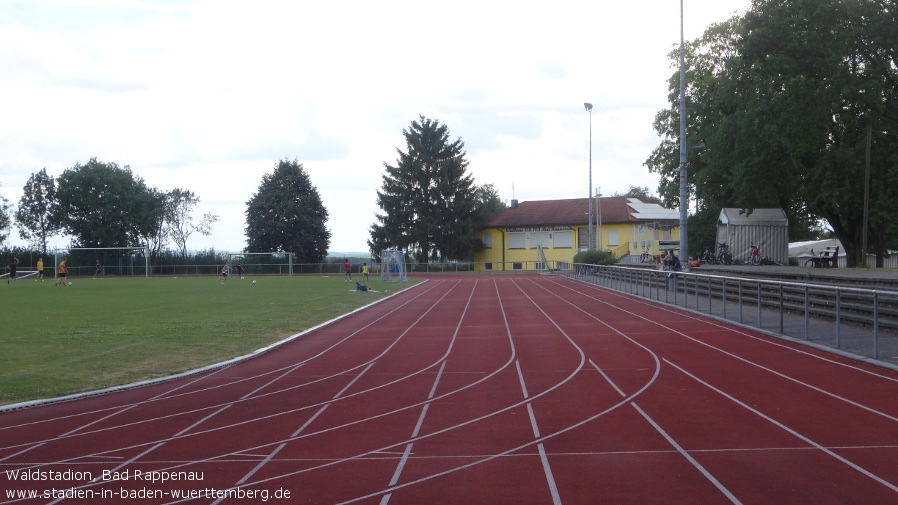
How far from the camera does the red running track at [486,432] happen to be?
6.16 meters

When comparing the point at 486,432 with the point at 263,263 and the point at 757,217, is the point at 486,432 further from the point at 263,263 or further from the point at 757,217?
the point at 263,263

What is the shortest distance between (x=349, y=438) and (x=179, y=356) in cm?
721

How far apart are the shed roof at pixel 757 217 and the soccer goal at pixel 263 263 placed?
124 ft

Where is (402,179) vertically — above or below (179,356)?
above

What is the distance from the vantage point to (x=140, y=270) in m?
67.6

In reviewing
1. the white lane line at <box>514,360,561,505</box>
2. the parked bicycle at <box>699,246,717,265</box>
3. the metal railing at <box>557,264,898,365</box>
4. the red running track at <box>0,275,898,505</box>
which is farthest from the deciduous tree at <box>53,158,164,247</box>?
the white lane line at <box>514,360,561,505</box>

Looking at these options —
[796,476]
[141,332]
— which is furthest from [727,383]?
[141,332]

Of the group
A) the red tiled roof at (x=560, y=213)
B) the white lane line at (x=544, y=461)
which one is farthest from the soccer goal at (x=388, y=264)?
the white lane line at (x=544, y=461)

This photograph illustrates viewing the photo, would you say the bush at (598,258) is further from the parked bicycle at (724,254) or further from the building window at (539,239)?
the building window at (539,239)

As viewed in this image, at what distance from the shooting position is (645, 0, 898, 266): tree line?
2436 centimetres

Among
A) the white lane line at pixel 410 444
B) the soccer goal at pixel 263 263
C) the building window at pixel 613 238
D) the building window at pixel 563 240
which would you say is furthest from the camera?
the building window at pixel 563 240

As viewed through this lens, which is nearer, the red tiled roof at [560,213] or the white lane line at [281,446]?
the white lane line at [281,446]

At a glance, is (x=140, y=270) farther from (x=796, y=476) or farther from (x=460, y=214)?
(x=796, y=476)

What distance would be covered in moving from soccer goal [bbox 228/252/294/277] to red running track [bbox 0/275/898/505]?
5645 cm
